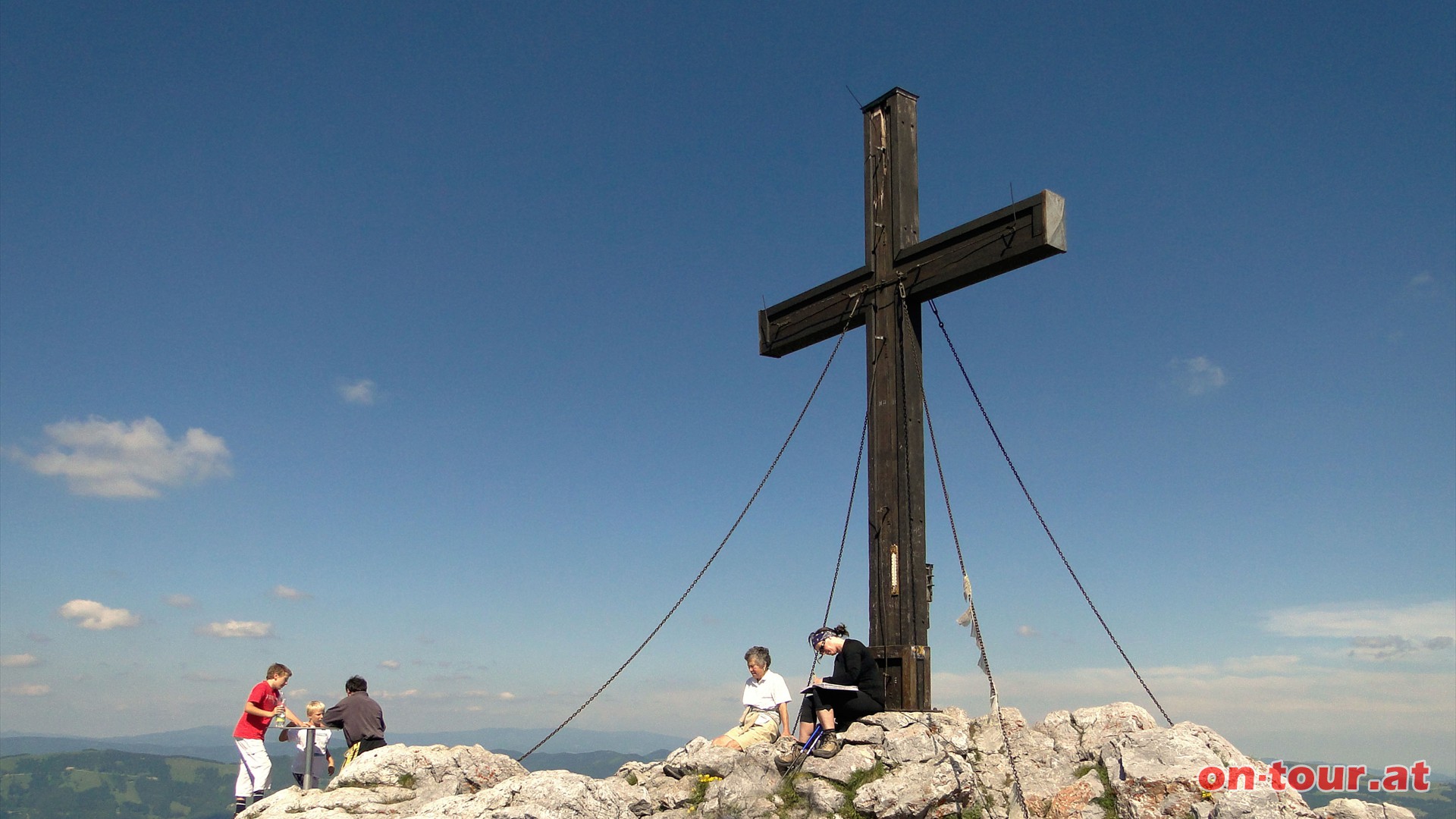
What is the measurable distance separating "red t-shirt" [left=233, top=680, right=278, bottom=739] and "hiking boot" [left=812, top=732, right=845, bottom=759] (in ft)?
21.3

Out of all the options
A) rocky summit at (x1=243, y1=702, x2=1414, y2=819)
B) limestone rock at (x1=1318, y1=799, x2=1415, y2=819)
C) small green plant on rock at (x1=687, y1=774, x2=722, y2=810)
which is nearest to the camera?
limestone rock at (x1=1318, y1=799, x2=1415, y2=819)

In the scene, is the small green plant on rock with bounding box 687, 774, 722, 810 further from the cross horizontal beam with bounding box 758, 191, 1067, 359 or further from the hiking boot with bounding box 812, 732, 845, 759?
Result: the cross horizontal beam with bounding box 758, 191, 1067, 359

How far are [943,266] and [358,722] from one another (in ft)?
29.2

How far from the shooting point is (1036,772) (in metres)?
9.97

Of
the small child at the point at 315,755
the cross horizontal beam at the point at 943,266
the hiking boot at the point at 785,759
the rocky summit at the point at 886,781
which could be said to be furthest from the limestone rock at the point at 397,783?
the cross horizontal beam at the point at 943,266

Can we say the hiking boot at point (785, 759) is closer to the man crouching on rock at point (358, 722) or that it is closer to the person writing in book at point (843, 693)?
the person writing in book at point (843, 693)

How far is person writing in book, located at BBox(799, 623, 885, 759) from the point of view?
10711mm

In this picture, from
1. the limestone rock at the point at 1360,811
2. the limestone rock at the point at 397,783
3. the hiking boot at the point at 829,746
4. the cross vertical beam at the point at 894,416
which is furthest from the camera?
the cross vertical beam at the point at 894,416

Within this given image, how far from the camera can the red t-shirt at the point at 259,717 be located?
459 inches

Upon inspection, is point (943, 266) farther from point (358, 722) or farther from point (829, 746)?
point (358, 722)

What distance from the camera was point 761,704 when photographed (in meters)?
11.7

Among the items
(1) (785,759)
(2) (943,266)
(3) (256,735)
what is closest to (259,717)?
(3) (256,735)

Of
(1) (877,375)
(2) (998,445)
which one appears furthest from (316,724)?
(2) (998,445)

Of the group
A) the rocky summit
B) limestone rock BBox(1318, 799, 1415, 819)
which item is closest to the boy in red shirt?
the rocky summit
